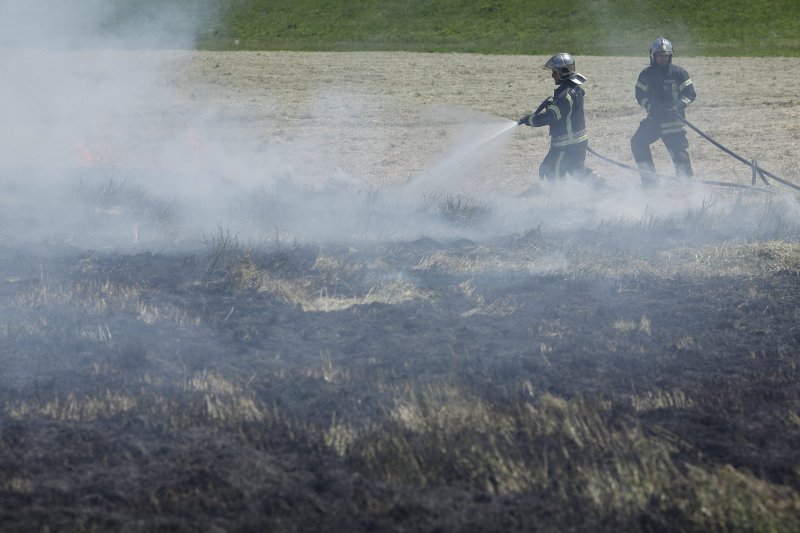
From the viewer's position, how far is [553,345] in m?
5.89

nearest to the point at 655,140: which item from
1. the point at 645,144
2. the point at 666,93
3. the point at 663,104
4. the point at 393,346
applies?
the point at 645,144

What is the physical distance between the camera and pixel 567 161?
10.4 metres

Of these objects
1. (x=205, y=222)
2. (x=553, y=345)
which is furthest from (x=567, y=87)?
(x=553, y=345)

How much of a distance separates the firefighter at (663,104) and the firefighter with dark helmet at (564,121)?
82 cm

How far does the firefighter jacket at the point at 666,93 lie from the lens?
10.6m

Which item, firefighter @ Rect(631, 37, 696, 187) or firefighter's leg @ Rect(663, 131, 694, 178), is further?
firefighter's leg @ Rect(663, 131, 694, 178)

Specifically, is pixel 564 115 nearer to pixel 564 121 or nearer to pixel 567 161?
pixel 564 121

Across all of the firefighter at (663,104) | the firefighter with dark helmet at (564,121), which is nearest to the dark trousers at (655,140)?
the firefighter at (663,104)

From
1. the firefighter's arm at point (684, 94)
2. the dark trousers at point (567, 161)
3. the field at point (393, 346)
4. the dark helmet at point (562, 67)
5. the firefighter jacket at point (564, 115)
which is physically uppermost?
the dark helmet at point (562, 67)

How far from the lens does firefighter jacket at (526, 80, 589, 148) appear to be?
10.0 meters

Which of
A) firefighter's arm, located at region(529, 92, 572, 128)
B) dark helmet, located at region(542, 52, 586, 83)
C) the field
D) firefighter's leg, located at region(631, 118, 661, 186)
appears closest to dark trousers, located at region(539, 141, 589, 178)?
the field

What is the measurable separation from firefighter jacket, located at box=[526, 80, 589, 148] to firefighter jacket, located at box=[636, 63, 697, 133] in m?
0.87

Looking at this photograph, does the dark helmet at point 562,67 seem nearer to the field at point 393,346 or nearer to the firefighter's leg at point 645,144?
the field at point 393,346

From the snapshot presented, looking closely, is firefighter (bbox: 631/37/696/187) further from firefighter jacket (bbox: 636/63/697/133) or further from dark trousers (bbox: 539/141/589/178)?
dark trousers (bbox: 539/141/589/178)
